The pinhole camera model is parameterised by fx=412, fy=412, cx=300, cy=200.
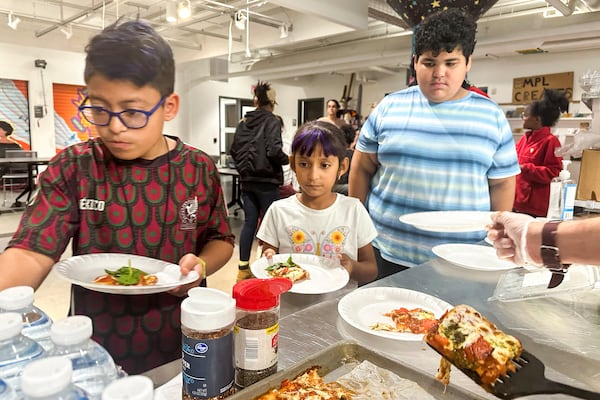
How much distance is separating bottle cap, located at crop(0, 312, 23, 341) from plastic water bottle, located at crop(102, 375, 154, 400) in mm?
187

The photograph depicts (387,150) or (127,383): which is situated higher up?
(387,150)

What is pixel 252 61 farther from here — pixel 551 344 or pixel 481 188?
pixel 551 344

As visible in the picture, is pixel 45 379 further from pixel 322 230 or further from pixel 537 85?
pixel 537 85

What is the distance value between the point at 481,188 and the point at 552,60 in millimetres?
8034

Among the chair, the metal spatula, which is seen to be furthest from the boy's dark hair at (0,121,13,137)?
the metal spatula

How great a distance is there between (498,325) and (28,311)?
1.01 metres

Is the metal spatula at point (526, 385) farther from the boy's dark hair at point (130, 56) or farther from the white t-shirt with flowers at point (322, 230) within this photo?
the white t-shirt with flowers at point (322, 230)

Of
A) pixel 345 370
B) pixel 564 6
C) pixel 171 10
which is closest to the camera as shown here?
pixel 345 370

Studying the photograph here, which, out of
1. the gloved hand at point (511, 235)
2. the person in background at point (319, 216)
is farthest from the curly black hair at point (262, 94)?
the gloved hand at point (511, 235)

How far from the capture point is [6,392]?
0.44 meters

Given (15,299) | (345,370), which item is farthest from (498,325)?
(15,299)

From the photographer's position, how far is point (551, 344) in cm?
96

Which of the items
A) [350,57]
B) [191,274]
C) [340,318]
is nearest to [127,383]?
[191,274]

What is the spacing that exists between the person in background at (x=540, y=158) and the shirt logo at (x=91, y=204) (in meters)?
3.99
